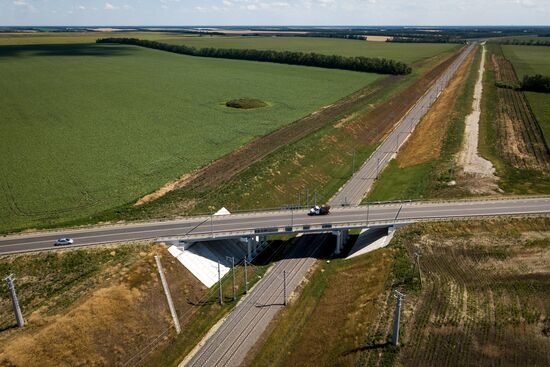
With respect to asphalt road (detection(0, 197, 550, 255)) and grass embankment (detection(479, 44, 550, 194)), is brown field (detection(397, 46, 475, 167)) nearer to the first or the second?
grass embankment (detection(479, 44, 550, 194))

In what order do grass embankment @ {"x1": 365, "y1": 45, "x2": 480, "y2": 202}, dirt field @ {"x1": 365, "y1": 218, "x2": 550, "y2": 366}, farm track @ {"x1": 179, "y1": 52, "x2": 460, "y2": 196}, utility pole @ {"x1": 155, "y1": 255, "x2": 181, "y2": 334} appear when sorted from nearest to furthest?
1. dirt field @ {"x1": 365, "y1": 218, "x2": 550, "y2": 366}
2. utility pole @ {"x1": 155, "y1": 255, "x2": 181, "y2": 334}
3. grass embankment @ {"x1": 365, "y1": 45, "x2": 480, "y2": 202}
4. farm track @ {"x1": 179, "y1": 52, "x2": 460, "y2": 196}

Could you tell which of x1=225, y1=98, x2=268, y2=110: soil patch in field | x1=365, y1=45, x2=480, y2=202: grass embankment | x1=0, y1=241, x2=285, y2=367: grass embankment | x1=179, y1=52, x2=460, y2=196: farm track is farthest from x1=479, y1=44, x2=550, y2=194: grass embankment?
x1=225, y1=98, x2=268, y2=110: soil patch in field

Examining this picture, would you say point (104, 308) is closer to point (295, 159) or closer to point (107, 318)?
point (107, 318)

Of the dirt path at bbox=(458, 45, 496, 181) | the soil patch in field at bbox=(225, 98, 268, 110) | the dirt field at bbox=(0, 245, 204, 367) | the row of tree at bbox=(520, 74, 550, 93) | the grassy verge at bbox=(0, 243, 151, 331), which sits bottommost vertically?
the dirt field at bbox=(0, 245, 204, 367)

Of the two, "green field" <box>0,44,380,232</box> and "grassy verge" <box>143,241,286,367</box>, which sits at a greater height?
"green field" <box>0,44,380,232</box>

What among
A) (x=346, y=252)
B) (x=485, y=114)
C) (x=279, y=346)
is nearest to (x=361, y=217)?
(x=346, y=252)

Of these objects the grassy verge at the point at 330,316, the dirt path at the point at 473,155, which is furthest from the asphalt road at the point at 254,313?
the dirt path at the point at 473,155

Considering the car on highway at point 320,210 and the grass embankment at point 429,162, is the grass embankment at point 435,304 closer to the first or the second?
the car on highway at point 320,210

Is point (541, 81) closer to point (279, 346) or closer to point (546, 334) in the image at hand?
point (546, 334)
